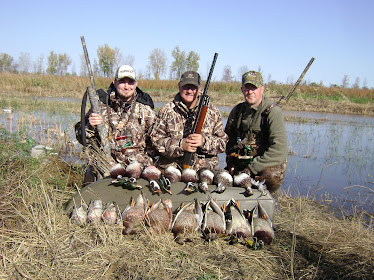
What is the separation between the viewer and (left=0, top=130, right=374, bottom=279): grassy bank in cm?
273

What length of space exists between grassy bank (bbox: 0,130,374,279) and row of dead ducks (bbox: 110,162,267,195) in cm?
57

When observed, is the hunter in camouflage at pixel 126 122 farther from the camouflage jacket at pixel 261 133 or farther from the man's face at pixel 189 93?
the camouflage jacket at pixel 261 133

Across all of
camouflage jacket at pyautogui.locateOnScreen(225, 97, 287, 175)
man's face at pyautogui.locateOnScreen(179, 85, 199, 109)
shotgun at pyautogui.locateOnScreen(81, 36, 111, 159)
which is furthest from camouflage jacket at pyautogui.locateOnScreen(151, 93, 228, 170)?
shotgun at pyautogui.locateOnScreen(81, 36, 111, 159)

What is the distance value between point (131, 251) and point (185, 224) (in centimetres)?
62

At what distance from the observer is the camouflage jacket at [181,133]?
4516mm

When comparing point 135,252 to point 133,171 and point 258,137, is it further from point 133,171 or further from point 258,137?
point 258,137

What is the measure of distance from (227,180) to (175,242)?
3.28ft

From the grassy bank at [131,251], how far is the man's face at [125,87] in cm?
149

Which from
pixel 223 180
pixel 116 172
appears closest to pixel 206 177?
pixel 223 180

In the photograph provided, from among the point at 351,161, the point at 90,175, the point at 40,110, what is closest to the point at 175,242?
the point at 90,175

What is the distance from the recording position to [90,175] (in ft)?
14.9

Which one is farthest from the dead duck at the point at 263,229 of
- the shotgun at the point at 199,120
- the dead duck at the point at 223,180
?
the shotgun at the point at 199,120

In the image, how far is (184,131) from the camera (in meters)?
4.71

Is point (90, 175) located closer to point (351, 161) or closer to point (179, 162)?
point (179, 162)
